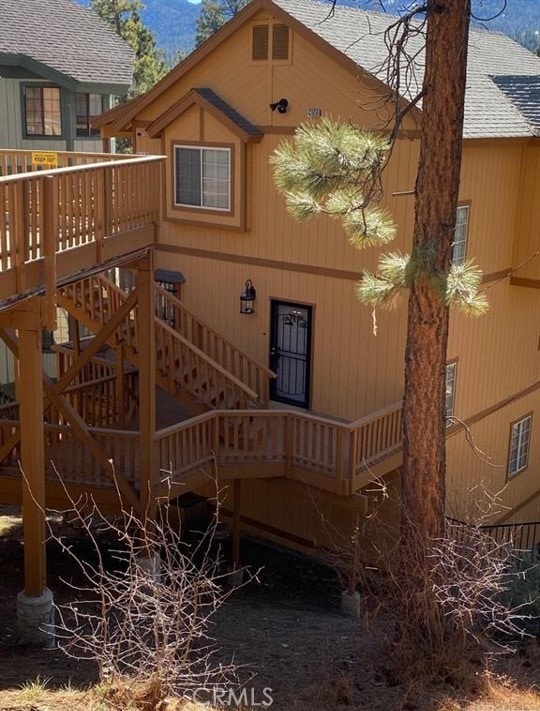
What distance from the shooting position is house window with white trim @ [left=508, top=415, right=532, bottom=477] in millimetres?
17502

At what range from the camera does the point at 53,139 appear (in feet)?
77.5

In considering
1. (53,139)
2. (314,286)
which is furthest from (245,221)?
(53,139)

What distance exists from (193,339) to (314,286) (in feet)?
8.16

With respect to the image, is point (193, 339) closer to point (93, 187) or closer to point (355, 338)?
point (355, 338)

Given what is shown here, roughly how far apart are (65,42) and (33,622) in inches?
754

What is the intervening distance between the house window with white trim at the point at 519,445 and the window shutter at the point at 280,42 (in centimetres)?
860

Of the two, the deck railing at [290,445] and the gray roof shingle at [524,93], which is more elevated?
the gray roof shingle at [524,93]

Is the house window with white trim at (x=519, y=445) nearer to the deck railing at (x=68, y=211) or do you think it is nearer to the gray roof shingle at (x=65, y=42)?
the deck railing at (x=68, y=211)

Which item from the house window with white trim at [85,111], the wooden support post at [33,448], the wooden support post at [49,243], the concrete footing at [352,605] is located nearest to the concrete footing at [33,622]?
the wooden support post at [33,448]

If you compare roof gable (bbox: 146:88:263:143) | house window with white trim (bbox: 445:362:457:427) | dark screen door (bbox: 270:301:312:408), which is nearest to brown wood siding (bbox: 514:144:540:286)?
house window with white trim (bbox: 445:362:457:427)

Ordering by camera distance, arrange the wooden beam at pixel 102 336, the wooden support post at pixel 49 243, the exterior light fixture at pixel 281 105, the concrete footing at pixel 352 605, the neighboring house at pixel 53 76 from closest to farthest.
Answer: the wooden support post at pixel 49 243, the wooden beam at pixel 102 336, the concrete footing at pixel 352 605, the exterior light fixture at pixel 281 105, the neighboring house at pixel 53 76

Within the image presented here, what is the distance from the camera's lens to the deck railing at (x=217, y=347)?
14.9m

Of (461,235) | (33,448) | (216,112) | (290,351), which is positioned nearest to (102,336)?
(33,448)

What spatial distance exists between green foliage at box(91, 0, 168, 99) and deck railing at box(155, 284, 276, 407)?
31.4 meters
